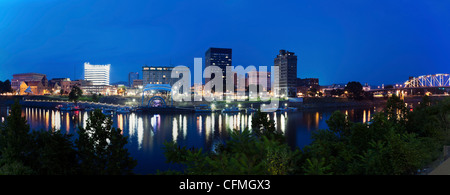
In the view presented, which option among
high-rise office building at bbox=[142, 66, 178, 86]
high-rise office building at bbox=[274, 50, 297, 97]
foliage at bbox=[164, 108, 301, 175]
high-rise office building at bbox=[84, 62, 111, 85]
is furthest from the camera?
high-rise office building at bbox=[84, 62, 111, 85]

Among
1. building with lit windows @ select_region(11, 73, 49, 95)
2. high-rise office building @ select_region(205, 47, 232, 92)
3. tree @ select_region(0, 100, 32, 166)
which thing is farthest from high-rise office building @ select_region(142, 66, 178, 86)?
tree @ select_region(0, 100, 32, 166)

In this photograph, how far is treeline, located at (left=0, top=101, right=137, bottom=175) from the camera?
9266 mm

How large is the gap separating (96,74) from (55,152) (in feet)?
468

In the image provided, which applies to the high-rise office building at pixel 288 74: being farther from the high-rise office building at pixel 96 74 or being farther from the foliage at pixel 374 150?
the foliage at pixel 374 150

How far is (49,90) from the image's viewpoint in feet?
354

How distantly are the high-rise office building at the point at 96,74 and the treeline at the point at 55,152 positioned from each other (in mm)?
138915

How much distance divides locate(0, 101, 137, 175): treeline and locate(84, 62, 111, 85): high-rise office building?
139 m

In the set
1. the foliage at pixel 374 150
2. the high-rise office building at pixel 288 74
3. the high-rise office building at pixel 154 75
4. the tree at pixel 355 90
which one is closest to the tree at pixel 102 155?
the foliage at pixel 374 150

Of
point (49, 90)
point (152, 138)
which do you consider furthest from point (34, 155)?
point (49, 90)

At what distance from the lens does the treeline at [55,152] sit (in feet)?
30.4

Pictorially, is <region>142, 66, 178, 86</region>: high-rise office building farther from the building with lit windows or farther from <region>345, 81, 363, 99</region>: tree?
<region>345, 81, 363, 99</region>: tree

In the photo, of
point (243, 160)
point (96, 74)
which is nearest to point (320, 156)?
point (243, 160)
